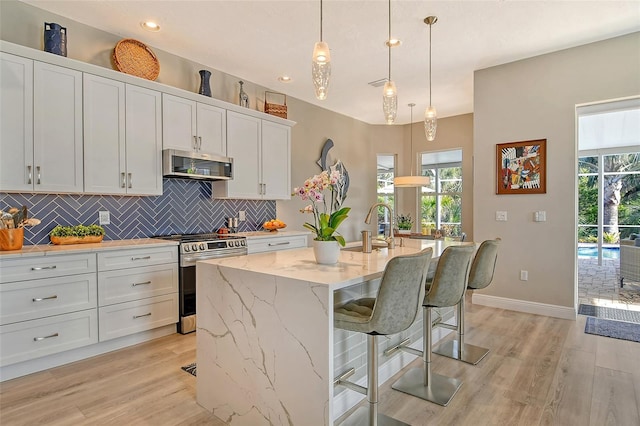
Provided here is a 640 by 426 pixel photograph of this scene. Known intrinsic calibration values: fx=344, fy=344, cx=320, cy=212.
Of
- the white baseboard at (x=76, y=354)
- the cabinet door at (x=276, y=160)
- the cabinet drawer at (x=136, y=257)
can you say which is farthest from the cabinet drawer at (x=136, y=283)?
the cabinet door at (x=276, y=160)

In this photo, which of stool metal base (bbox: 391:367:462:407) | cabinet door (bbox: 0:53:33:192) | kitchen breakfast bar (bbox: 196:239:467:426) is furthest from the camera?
cabinet door (bbox: 0:53:33:192)

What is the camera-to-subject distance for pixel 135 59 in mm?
3406

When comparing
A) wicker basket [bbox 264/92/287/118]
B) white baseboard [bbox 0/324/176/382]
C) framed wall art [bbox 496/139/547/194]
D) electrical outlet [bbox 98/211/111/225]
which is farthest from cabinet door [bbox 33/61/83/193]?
framed wall art [bbox 496/139/547/194]

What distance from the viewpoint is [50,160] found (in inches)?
111

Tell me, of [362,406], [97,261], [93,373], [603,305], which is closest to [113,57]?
[97,261]

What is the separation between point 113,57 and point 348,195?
433 centimetres

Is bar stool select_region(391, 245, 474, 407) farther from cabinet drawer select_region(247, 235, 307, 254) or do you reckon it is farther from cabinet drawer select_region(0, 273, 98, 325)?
cabinet drawer select_region(0, 273, 98, 325)

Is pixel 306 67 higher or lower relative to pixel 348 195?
higher

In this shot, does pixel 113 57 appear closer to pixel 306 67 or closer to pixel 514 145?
pixel 306 67

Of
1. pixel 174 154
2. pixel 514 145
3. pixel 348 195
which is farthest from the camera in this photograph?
pixel 348 195

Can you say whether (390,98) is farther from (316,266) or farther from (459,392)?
(459,392)

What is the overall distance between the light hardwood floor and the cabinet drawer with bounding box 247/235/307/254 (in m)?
1.28

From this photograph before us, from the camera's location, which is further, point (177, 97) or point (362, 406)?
point (177, 97)

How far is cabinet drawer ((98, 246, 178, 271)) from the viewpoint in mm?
2910
